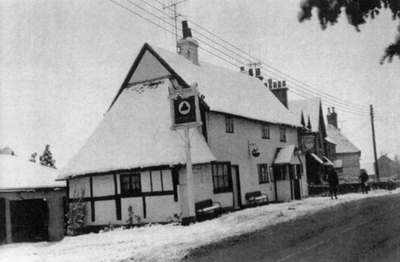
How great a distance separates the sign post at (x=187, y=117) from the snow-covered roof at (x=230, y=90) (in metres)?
3.80

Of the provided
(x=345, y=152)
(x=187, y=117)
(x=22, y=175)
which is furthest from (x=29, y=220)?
(x=345, y=152)

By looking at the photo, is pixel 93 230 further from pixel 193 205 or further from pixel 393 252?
pixel 393 252

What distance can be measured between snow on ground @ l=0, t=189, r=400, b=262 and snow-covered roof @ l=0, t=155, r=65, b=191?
3246mm

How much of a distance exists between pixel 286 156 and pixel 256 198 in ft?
16.8

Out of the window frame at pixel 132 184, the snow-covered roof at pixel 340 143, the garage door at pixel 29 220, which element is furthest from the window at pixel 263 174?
the snow-covered roof at pixel 340 143

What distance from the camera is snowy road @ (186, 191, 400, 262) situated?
33.4 feet

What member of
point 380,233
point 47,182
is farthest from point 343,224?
point 47,182

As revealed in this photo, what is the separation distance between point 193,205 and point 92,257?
6.46 meters

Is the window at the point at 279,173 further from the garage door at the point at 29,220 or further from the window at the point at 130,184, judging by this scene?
the garage door at the point at 29,220

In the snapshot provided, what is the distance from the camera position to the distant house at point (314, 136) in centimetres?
3828

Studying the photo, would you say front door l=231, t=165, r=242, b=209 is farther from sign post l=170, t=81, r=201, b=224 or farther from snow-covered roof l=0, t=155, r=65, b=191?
snow-covered roof l=0, t=155, r=65, b=191

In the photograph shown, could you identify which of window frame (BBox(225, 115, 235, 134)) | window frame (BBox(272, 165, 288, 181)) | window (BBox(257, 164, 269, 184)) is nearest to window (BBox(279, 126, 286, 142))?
window frame (BBox(272, 165, 288, 181))

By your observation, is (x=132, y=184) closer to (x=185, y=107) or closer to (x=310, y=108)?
(x=185, y=107)

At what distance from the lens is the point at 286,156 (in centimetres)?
3070
